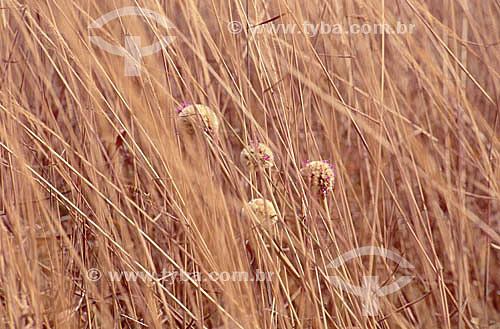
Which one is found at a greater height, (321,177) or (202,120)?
(202,120)

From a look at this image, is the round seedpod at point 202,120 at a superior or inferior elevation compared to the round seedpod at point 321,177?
superior

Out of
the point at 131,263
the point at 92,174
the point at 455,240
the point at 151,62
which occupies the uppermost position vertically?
the point at 151,62

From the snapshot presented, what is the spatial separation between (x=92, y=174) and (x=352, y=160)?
918 millimetres

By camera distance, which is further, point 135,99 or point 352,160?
point 352,160

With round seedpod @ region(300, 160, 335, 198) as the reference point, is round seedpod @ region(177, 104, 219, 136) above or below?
above

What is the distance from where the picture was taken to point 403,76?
1279 mm

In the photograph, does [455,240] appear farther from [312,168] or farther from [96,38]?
[96,38]

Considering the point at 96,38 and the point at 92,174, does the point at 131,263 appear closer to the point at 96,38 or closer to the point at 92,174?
the point at 92,174

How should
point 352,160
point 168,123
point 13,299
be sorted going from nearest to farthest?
point 13,299
point 168,123
point 352,160

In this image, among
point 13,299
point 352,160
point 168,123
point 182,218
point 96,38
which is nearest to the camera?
point 13,299

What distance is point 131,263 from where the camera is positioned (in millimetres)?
701

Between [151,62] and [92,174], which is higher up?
[151,62]

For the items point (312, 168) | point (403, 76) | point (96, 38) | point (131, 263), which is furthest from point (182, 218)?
point (403, 76)

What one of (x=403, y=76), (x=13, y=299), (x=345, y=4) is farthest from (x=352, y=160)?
(x=13, y=299)
